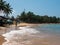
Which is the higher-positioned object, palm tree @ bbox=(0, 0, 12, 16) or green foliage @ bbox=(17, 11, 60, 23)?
palm tree @ bbox=(0, 0, 12, 16)

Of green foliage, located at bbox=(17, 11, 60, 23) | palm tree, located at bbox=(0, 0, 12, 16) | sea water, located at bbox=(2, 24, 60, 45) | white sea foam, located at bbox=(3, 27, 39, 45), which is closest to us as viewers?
white sea foam, located at bbox=(3, 27, 39, 45)

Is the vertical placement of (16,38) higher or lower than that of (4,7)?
lower

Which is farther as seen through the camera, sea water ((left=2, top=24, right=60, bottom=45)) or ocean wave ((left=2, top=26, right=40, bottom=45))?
sea water ((left=2, top=24, right=60, bottom=45))

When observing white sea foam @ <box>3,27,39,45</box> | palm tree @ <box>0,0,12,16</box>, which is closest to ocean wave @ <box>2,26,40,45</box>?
white sea foam @ <box>3,27,39,45</box>

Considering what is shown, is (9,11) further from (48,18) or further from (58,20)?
(58,20)

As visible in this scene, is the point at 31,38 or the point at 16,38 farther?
the point at 31,38

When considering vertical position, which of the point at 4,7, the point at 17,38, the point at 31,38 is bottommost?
the point at 31,38

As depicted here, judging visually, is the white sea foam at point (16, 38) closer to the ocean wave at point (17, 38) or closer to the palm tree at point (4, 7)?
the ocean wave at point (17, 38)

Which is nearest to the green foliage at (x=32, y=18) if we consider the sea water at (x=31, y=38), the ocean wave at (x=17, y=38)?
the sea water at (x=31, y=38)

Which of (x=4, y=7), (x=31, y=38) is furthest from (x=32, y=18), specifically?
(x=31, y=38)

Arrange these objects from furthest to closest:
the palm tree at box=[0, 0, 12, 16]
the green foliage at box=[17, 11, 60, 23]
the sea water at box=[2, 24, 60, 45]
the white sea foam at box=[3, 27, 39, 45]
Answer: the green foliage at box=[17, 11, 60, 23]
the palm tree at box=[0, 0, 12, 16]
the sea water at box=[2, 24, 60, 45]
the white sea foam at box=[3, 27, 39, 45]

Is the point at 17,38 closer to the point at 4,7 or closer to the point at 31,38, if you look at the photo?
the point at 31,38

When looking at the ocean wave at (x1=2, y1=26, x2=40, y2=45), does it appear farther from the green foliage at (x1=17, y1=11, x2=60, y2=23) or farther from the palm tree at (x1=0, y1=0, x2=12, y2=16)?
the green foliage at (x1=17, y1=11, x2=60, y2=23)

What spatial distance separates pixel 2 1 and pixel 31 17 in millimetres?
62819
